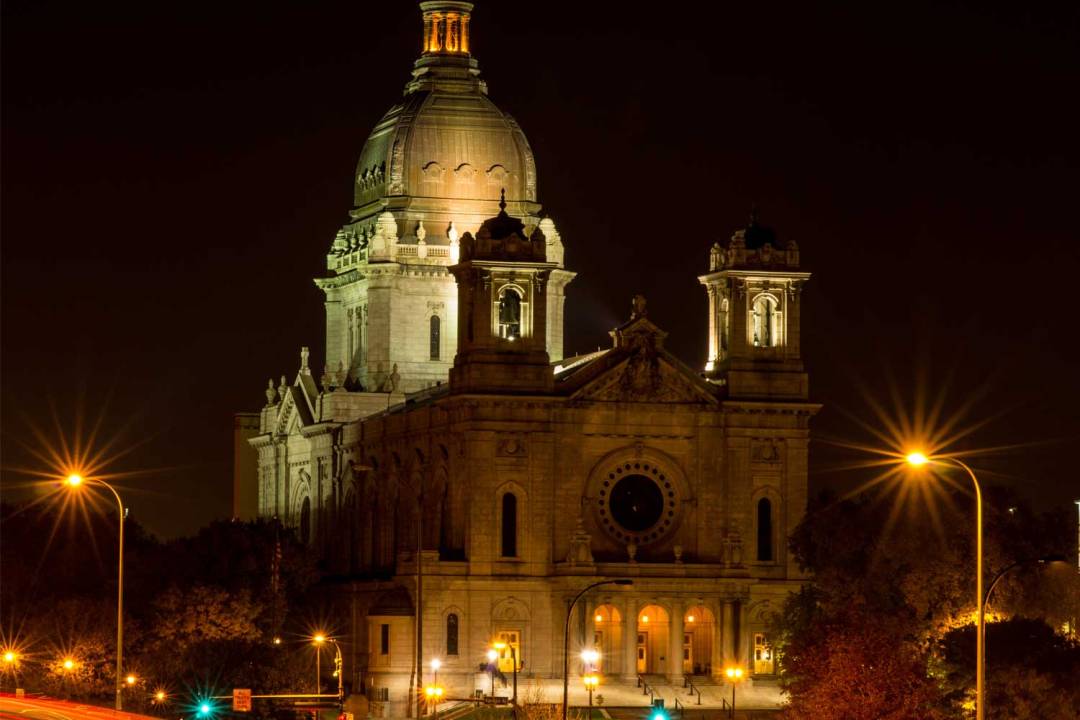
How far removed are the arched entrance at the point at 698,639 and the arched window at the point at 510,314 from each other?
14382 millimetres

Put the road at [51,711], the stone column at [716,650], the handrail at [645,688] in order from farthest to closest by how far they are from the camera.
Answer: the stone column at [716,650] → the handrail at [645,688] → the road at [51,711]

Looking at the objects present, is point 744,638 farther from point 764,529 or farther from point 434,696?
point 434,696

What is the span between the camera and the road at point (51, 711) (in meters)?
117

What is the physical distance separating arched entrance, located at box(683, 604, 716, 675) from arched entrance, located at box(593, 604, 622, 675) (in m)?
3.00

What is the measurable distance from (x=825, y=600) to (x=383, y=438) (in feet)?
105

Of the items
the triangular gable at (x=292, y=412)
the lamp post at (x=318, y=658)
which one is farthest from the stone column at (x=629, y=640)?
the triangular gable at (x=292, y=412)

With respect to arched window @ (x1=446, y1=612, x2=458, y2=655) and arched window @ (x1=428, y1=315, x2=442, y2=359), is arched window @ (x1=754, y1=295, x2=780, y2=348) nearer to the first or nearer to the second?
arched window @ (x1=446, y1=612, x2=458, y2=655)

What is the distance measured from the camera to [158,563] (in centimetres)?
15325

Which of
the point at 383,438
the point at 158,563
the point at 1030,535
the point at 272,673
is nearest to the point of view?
the point at 1030,535

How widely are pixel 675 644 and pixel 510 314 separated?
1649 cm

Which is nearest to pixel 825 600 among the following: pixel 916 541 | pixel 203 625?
pixel 916 541

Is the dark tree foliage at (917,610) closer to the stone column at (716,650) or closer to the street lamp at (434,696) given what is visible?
the stone column at (716,650)

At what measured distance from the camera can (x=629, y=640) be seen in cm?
14962

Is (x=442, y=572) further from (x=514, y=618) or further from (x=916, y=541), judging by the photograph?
(x=916, y=541)
